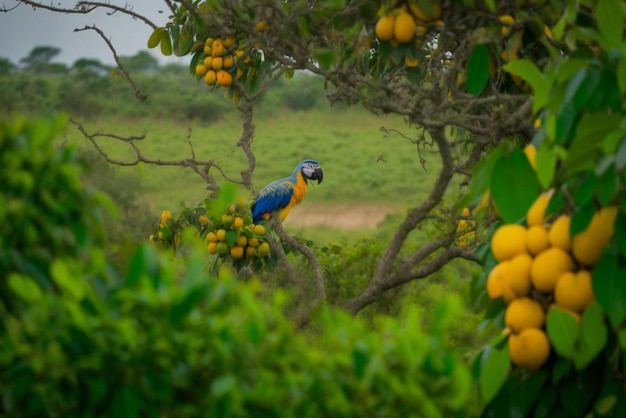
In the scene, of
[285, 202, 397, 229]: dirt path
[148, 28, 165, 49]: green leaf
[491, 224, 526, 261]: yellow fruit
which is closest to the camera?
[491, 224, 526, 261]: yellow fruit

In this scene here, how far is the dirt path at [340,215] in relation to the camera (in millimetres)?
12936

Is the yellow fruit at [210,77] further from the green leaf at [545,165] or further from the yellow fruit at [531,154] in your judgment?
the green leaf at [545,165]

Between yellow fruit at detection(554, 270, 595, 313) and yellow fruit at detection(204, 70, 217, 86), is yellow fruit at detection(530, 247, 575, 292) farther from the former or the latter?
yellow fruit at detection(204, 70, 217, 86)

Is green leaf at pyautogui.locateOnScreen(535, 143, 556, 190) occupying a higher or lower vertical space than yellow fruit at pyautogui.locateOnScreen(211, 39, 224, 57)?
lower

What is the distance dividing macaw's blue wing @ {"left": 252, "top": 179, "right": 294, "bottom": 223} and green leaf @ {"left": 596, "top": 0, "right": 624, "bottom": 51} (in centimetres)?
331

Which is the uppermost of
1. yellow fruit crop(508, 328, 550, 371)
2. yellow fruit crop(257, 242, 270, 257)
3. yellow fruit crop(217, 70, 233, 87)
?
yellow fruit crop(217, 70, 233, 87)

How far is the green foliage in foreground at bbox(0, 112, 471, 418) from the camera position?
1.47 meters

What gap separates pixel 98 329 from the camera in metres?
1.48

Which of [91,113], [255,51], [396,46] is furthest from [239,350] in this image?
[91,113]

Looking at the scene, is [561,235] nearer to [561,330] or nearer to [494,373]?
[561,330]

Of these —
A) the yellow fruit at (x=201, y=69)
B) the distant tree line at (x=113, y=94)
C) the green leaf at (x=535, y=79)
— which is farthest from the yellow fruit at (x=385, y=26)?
the distant tree line at (x=113, y=94)

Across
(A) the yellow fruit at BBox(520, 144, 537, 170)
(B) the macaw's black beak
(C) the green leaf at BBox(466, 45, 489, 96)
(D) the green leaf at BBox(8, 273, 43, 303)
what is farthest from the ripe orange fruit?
(B) the macaw's black beak

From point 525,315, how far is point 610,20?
641mm

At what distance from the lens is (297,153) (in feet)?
53.6
